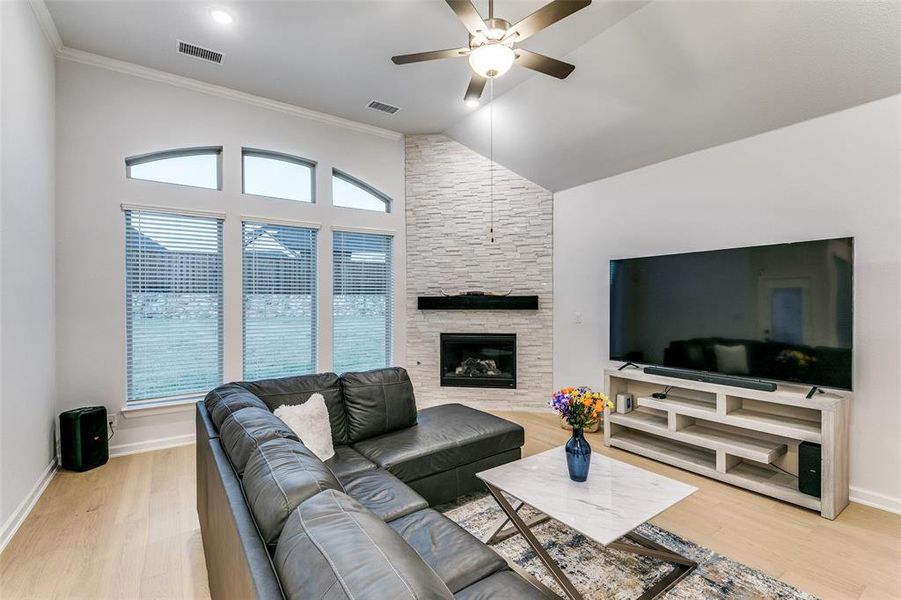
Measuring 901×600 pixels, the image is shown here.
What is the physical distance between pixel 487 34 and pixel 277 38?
205 cm

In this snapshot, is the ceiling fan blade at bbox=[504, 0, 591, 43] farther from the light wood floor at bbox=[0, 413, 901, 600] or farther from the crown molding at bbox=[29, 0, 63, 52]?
the crown molding at bbox=[29, 0, 63, 52]

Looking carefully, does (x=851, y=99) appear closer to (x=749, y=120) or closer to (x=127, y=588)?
(x=749, y=120)

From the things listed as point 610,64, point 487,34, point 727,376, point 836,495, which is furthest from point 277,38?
point 836,495

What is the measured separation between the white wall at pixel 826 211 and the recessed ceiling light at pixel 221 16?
375cm

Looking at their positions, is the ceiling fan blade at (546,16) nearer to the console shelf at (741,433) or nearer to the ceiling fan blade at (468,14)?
the ceiling fan blade at (468,14)

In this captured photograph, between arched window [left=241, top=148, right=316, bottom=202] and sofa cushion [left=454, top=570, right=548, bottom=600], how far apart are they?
4154 mm

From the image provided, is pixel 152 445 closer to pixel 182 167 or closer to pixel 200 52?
pixel 182 167

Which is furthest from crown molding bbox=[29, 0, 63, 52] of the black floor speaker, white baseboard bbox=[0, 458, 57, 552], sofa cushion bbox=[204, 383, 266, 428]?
white baseboard bbox=[0, 458, 57, 552]

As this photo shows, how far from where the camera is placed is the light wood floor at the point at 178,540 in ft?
6.40

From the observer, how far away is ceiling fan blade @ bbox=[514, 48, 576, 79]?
2426 mm

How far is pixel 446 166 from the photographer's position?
5145 millimetres

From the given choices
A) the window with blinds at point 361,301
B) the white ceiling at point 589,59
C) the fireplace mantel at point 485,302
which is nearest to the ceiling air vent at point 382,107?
the white ceiling at point 589,59

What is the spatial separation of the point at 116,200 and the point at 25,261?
1117 millimetres

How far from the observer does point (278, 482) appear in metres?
1.20
